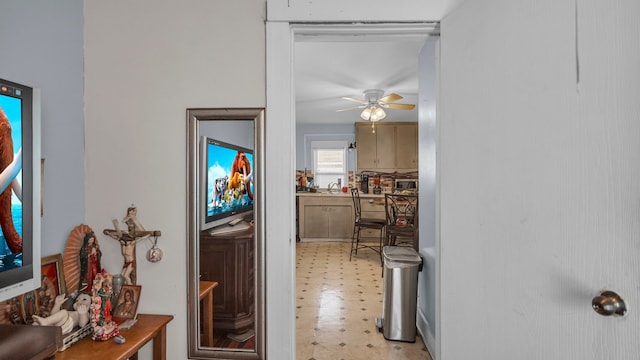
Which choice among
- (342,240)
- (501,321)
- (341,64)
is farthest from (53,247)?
(342,240)

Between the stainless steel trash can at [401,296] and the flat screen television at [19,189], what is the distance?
6.55 feet

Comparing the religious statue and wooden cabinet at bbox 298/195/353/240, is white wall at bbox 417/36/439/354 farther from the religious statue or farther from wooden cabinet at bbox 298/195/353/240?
wooden cabinet at bbox 298/195/353/240

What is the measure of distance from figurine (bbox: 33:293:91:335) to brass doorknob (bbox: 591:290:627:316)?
5.52 feet

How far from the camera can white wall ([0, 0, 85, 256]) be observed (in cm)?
116

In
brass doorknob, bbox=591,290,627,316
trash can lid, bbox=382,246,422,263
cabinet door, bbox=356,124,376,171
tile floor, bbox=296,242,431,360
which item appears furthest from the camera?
cabinet door, bbox=356,124,376,171

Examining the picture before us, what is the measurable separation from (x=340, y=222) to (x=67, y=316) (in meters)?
5.04

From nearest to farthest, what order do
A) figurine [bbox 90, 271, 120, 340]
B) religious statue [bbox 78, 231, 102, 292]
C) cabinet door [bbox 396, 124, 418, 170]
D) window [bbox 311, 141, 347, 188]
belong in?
1. figurine [bbox 90, 271, 120, 340]
2. religious statue [bbox 78, 231, 102, 292]
3. cabinet door [bbox 396, 124, 418, 170]
4. window [bbox 311, 141, 347, 188]

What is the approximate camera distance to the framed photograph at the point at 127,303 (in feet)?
4.53

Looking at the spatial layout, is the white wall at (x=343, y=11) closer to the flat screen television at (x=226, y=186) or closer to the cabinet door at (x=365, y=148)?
the flat screen television at (x=226, y=186)

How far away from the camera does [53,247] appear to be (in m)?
1.32

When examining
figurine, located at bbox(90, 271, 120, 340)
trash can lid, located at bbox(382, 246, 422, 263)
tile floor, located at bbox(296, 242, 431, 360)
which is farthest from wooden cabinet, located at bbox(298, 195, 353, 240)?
figurine, located at bbox(90, 271, 120, 340)

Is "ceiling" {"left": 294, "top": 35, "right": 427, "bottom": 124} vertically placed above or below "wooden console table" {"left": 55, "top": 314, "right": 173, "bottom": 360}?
above

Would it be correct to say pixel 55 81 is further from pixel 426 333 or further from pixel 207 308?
pixel 426 333

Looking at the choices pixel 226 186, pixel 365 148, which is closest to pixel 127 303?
pixel 226 186
